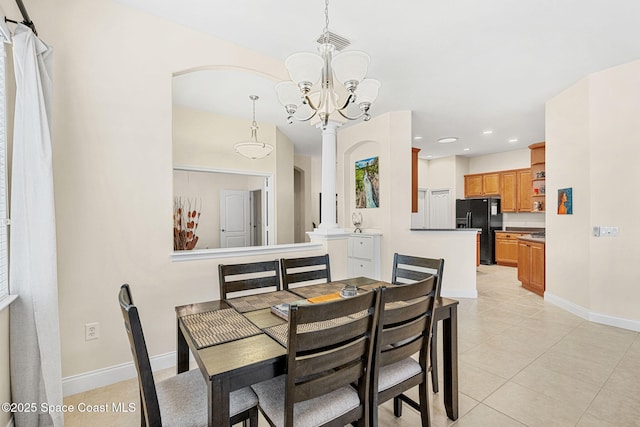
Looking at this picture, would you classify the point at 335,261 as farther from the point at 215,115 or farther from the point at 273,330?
the point at 215,115

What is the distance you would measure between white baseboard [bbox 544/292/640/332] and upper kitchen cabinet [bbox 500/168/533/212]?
359 centimetres

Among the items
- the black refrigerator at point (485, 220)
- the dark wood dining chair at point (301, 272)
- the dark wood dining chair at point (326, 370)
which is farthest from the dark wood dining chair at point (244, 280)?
the black refrigerator at point (485, 220)

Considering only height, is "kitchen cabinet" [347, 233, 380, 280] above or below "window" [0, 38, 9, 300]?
below

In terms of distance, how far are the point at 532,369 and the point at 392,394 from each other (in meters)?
1.66

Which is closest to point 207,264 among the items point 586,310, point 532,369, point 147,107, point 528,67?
point 147,107

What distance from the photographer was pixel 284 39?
9.00 ft

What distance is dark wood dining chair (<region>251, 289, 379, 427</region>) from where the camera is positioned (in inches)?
43.9

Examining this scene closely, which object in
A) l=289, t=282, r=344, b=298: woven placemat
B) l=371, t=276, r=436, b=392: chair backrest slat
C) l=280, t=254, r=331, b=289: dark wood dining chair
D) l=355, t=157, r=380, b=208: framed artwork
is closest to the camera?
l=371, t=276, r=436, b=392: chair backrest slat

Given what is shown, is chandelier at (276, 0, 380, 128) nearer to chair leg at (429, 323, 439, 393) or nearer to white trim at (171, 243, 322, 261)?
white trim at (171, 243, 322, 261)

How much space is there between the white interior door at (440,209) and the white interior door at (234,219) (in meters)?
4.99

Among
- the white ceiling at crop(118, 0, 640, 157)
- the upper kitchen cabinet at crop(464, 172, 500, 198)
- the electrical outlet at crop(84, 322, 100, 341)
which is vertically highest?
the white ceiling at crop(118, 0, 640, 157)

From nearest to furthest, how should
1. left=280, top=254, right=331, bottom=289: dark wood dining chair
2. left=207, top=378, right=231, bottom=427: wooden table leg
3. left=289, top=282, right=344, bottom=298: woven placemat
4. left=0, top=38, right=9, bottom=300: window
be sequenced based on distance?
left=207, top=378, right=231, bottom=427: wooden table leg
left=0, top=38, right=9, bottom=300: window
left=289, top=282, right=344, bottom=298: woven placemat
left=280, top=254, right=331, bottom=289: dark wood dining chair

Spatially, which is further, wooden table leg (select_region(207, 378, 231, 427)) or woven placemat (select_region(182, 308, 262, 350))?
woven placemat (select_region(182, 308, 262, 350))

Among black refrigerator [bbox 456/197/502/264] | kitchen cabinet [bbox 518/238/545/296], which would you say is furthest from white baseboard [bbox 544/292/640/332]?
black refrigerator [bbox 456/197/502/264]
